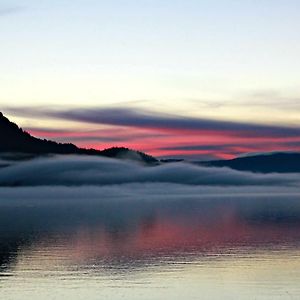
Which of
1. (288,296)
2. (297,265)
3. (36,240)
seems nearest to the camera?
(288,296)

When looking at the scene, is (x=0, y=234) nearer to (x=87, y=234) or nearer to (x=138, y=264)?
(x=87, y=234)

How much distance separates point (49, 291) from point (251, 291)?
1906 centimetres

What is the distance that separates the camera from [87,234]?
13488 centimetres

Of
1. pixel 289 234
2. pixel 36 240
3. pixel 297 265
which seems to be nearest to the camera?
pixel 297 265

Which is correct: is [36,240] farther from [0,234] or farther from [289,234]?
[289,234]

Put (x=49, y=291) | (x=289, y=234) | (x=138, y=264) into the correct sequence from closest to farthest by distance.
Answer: (x=49, y=291) < (x=138, y=264) < (x=289, y=234)

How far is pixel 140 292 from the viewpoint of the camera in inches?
2479

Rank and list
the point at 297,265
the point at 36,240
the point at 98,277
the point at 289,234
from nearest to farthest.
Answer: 1. the point at 98,277
2. the point at 297,265
3. the point at 36,240
4. the point at 289,234

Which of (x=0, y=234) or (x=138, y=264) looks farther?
(x=0, y=234)

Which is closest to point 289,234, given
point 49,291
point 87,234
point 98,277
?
point 87,234

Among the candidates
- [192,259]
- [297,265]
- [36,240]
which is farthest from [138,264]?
[36,240]

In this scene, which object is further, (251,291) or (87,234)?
(87,234)

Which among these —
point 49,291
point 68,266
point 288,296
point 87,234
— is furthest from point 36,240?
point 288,296

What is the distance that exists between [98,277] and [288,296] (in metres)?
21.7
